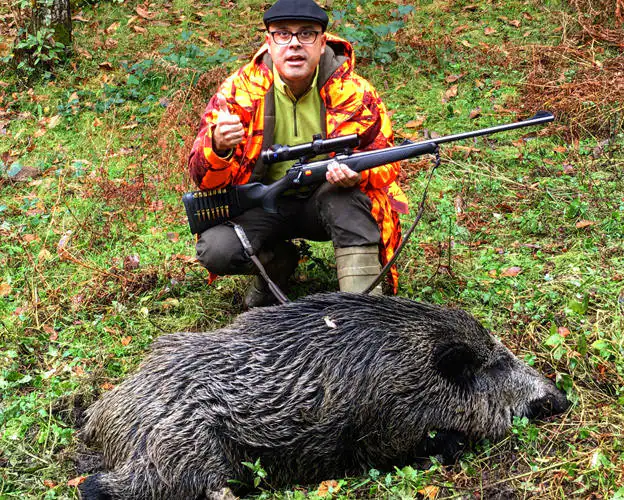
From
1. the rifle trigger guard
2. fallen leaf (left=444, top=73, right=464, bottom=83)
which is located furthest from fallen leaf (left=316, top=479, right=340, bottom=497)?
fallen leaf (left=444, top=73, right=464, bottom=83)

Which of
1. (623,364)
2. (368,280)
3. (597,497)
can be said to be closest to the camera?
(597,497)

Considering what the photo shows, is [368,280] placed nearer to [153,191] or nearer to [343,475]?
[343,475]

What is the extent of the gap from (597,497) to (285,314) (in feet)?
5.89

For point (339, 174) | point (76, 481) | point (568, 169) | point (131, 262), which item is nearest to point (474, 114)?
point (568, 169)

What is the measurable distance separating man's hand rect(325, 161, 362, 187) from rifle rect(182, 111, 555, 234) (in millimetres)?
42

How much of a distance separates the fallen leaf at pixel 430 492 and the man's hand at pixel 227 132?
2.27m

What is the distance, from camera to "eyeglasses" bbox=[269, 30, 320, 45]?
434 cm

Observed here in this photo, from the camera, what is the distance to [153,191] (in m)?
6.68

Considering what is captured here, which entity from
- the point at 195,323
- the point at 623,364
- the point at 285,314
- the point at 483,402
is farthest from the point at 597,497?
the point at 195,323

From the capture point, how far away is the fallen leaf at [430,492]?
11.1 feet

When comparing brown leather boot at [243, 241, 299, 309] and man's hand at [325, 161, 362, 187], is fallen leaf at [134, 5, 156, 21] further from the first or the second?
man's hand at [325, 161, 362, 187]

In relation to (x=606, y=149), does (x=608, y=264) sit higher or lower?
lower

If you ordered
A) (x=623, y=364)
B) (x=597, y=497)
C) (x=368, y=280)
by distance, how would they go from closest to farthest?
(x=597, y=497), (x=623, y=364), (x=368, y=280)

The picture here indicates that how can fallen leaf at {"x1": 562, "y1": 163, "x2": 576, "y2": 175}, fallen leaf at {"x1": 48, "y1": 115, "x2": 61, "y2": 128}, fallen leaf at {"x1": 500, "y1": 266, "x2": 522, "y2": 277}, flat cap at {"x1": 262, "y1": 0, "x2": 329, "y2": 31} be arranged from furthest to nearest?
1. fallen leaf at {"x1": 48, "y1": 115, "x2": 61, "y2": 128}
2. fallen leaf at {"x1": 562, "y1": 163, "x2": 576, "y2": 175}
3. fallen leaf at {"x1": 500, "y1": 266, "x2": 522, "y2": 277}
4. flat cap at {"x1": 262, "y1": 0, "x2": 329, "y2": 31}
